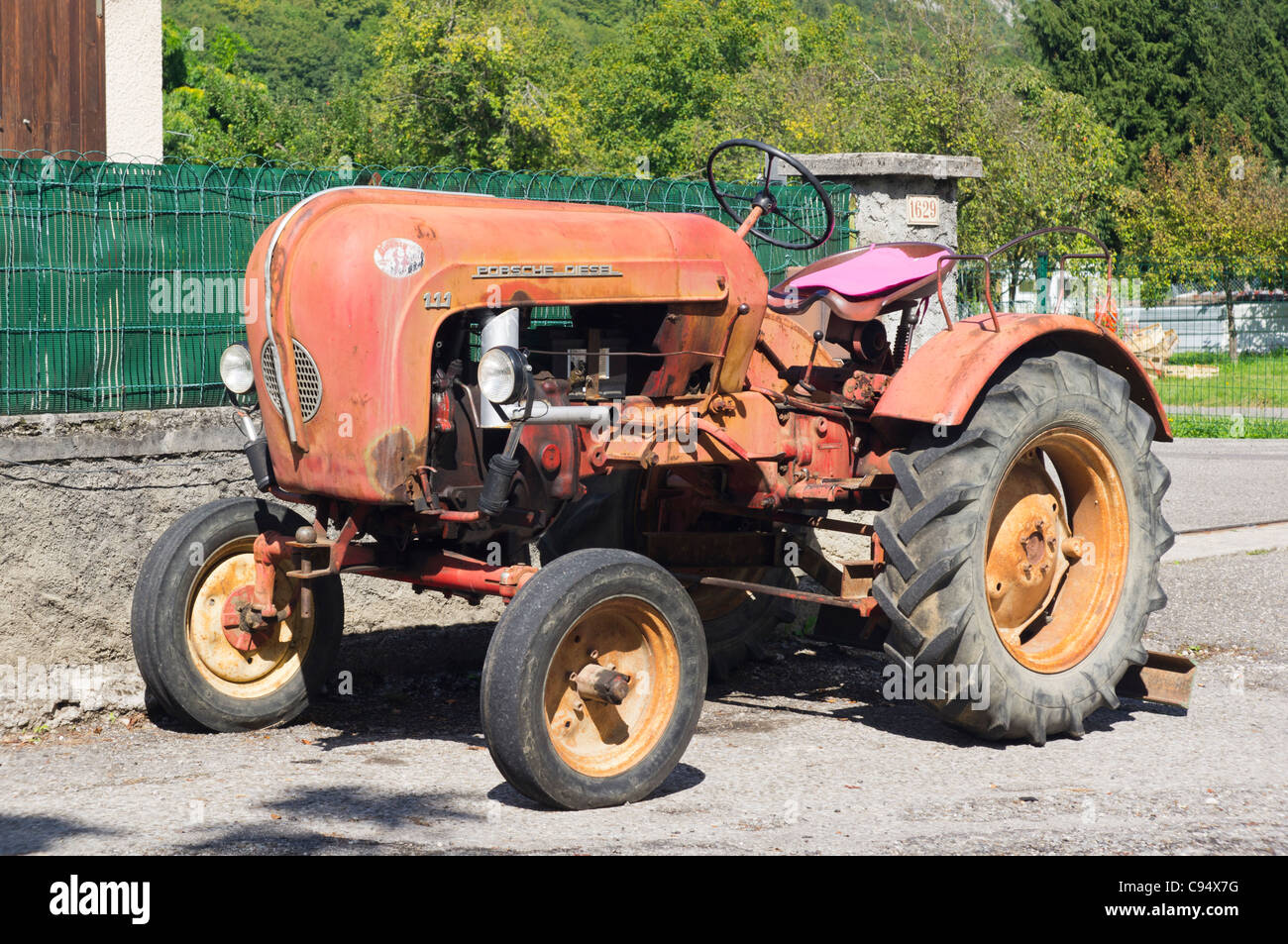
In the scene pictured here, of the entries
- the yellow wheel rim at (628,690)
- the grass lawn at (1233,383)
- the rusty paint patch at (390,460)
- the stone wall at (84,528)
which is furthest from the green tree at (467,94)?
the yellow wheel rim at (628,690)

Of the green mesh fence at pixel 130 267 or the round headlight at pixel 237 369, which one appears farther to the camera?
the green mesh fence at pixel 130 267

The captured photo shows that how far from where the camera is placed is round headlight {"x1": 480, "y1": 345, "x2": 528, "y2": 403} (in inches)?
197

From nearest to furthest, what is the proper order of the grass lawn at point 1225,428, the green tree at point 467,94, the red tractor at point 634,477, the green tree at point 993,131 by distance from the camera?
1. the red tractor at point 634,477
2. the grass lawn at point 1225,428
3. the green tree at point 993,131
4. the green tree at point 467,94

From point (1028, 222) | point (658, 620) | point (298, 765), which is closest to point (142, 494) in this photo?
point (298, 765)

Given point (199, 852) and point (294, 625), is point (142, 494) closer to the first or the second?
point (294, 625)

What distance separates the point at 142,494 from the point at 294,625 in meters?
1.04

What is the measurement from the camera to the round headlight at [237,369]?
5.71m

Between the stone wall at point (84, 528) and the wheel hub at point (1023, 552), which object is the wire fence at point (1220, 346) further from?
the stone wall at point (84, 528)

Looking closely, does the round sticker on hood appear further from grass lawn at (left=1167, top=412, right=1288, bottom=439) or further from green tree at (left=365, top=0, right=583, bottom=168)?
green tree at (left=365, top=0, right=583, bottom=168)

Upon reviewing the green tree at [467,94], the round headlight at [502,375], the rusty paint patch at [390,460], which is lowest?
the rusty paint patch at [390,460]

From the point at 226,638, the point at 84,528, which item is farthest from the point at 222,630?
the point at 84,528

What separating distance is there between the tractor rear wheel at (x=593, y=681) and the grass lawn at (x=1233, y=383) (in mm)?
16617

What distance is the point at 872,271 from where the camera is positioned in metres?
6.56

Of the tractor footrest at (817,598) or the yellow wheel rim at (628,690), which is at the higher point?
the tractor footrest at (817,598)
